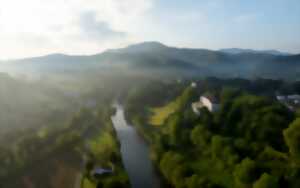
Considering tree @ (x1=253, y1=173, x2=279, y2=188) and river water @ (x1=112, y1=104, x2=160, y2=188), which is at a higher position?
tree @ (x1=253, y1=173, x2=279, y2=188)

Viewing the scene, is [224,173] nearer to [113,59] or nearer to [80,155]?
[80,155]

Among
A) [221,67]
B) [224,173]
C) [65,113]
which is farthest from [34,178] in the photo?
[221,67]

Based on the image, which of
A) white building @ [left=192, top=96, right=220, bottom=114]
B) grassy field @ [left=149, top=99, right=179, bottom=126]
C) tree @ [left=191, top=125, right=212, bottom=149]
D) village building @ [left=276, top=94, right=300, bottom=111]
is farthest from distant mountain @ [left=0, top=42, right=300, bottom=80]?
tree @ [left=191, top=125, right=212, bottom=149]

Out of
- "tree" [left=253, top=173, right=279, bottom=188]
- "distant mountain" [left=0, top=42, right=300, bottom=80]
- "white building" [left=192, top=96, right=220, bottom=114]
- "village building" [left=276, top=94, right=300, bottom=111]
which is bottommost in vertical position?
"distant mountain" [left=0, top=42, right=300, bottom=80]

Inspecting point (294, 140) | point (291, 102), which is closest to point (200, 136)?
point (294, 140)

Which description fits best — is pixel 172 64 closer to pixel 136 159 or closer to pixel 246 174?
pixel 136 159

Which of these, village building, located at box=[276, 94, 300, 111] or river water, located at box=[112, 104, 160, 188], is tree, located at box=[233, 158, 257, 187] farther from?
village building, located at box=[276, 94, 300, 111]

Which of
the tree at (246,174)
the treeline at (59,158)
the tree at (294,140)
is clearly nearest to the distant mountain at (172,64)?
the treeline at (59,158)

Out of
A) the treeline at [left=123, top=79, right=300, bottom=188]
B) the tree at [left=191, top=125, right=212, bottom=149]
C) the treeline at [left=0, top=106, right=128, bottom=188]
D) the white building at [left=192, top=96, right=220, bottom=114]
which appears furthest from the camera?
the white building at [left=192, top=96, right=220, bottom=114]
